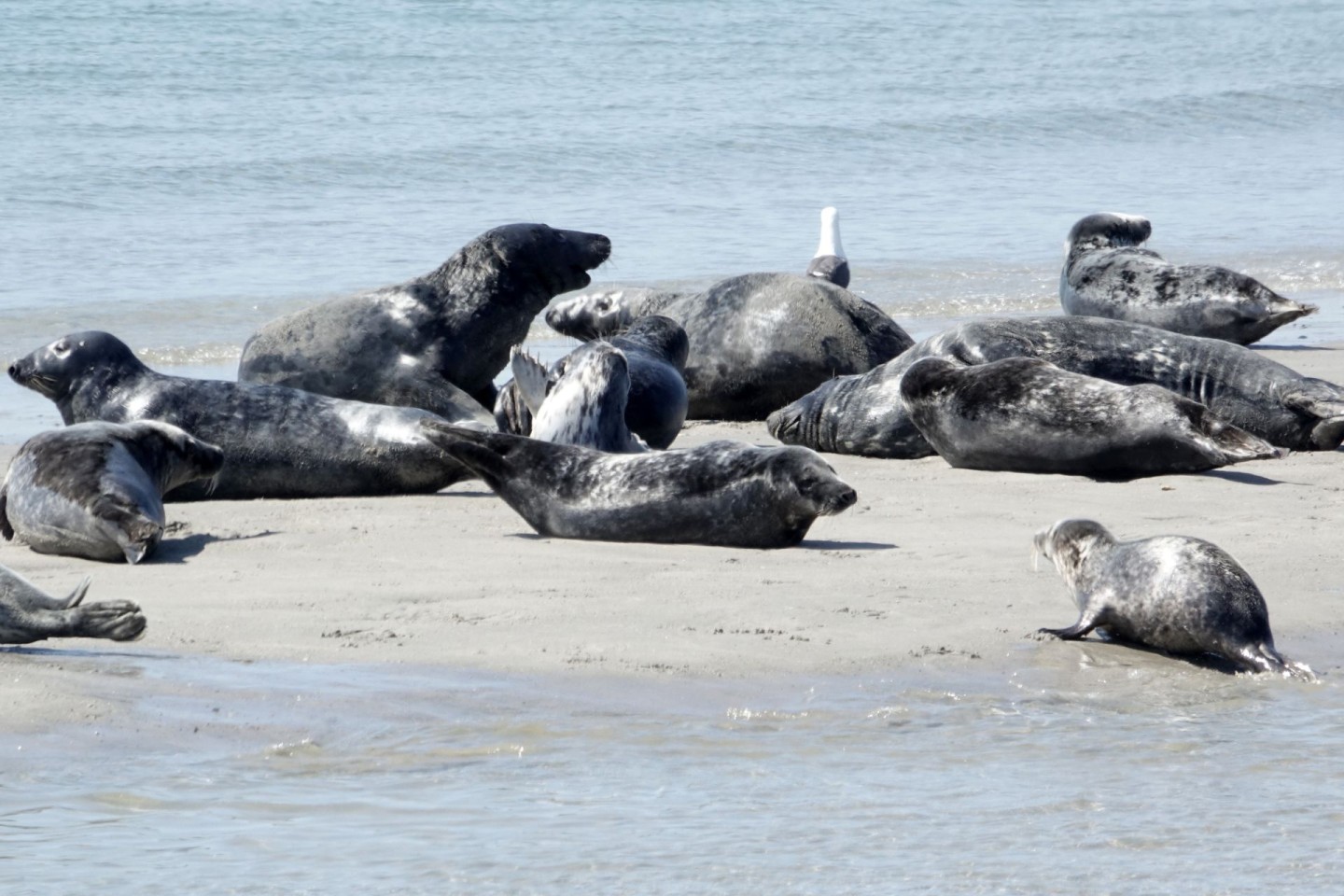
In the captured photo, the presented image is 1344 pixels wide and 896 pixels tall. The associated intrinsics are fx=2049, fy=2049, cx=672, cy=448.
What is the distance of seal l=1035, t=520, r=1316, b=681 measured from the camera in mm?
4633

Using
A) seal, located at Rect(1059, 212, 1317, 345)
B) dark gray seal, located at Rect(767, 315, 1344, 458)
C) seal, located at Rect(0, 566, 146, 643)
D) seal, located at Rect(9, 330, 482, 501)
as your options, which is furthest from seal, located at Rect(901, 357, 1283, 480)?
seal, located at Rect(0, 566, 146, 643)

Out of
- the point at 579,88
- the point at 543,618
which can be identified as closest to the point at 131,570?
the point at 543,618

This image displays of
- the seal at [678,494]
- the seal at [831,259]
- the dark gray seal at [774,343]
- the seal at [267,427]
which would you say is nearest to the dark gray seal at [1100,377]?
the dark gray seal at [774,343]

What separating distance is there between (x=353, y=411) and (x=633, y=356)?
1.34 metres

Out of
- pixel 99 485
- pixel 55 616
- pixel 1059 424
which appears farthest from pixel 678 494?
pixel 55 616

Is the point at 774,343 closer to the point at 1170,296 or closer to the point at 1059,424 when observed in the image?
the point at 1059,424

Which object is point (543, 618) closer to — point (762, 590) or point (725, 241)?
point (762, 590)

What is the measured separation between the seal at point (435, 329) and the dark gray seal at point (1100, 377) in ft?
4.80

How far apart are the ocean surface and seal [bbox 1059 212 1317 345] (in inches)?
55.1

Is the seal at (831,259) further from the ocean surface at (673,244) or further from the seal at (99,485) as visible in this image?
the seal at (99,485)

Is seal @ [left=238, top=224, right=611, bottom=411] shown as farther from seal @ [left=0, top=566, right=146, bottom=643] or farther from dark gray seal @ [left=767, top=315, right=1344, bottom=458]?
seal @ [left=0, top=566, right=146, bottom=643]

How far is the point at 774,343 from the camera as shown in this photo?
9.41 metres

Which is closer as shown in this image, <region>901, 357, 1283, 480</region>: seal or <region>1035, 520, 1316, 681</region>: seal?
<region>1035, 520, 1316, 681</region>: seal

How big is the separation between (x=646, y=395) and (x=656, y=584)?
2.68 m
